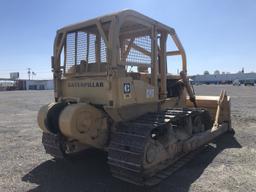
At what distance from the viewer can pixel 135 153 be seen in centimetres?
446

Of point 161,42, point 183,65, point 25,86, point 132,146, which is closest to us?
point 132,146

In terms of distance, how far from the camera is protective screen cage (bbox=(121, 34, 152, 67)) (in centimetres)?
572

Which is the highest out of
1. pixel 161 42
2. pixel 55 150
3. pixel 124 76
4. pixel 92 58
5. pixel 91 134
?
pixel 161 42

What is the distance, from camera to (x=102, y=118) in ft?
17.7

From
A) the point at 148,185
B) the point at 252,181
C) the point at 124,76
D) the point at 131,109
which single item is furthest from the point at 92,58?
the point at 252,181

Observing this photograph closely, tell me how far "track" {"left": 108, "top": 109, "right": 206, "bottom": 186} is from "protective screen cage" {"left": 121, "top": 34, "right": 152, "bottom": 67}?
1147 mm

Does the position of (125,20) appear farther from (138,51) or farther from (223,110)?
(223,110)

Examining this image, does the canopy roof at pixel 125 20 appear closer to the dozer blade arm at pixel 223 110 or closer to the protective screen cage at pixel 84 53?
the protective screen cage at pixel 84 53

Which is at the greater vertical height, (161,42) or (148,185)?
(161,42)

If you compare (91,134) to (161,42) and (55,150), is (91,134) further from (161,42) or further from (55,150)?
(161,42)

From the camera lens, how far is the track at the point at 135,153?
14.6ft

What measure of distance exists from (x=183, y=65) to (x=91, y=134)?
3.49 m

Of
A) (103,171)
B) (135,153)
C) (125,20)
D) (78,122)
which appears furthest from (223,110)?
(78,122)

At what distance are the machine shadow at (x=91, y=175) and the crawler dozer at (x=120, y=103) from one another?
0.22 m
